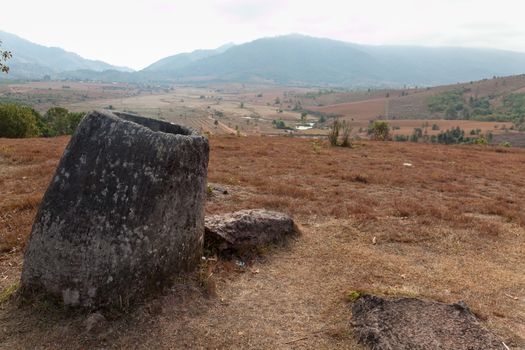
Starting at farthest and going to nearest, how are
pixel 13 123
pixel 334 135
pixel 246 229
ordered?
pixel 13 123, pixel 334 135, pixel 246 229

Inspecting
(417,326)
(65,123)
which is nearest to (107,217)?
(417,326)

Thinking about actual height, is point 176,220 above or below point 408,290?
above

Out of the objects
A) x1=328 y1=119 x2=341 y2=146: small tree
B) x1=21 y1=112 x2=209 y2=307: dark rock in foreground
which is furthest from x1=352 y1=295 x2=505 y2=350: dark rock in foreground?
x1=328 y1=119 x2=341 y2=146: small tree

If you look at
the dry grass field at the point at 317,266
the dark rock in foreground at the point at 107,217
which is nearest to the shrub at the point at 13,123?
the dry grass field at the point at 317,266

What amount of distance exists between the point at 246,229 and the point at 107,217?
3136 mm

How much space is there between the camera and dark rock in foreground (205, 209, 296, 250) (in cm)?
759

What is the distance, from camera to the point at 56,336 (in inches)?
199

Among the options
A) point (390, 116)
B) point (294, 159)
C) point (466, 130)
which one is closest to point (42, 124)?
point (294, 159)

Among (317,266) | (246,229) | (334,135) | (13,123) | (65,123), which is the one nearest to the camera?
(317,266)

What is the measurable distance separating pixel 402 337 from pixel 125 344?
3.36 metres

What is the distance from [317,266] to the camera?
752 cm

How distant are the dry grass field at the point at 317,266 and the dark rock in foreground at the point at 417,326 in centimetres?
28

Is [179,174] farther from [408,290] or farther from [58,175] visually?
[408,290]

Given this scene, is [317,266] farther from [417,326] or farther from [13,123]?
[13,123]
